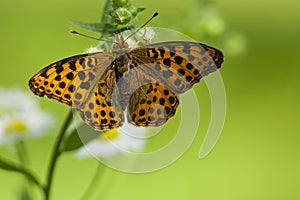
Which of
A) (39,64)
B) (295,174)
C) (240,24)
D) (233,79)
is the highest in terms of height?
(240,24)

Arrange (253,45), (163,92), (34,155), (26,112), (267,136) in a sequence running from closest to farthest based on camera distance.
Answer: (163,92)
(26,112)
(34,155)
(267,136)
(253,45)

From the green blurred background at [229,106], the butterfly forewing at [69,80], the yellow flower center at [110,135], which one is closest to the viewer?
the butterfly forewing at [69,80]

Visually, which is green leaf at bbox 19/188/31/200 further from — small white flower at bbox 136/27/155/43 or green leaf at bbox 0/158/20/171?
small white flower at bbox 136/27/155/43

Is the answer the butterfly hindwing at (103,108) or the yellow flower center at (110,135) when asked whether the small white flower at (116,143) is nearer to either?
the yellow flower center at (110,135)

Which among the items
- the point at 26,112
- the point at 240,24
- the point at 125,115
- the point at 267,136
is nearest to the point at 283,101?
the point at 267,136

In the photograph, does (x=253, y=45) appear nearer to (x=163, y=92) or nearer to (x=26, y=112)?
(x=26, y=112)

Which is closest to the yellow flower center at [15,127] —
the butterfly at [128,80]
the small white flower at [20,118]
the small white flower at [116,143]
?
the small white flower at [20,118]

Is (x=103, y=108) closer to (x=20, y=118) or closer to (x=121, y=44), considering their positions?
(x=121, y=44)

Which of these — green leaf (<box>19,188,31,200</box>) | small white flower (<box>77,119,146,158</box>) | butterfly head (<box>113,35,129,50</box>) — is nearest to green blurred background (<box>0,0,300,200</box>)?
small white flower (<box>77,119,146,158</box>)
